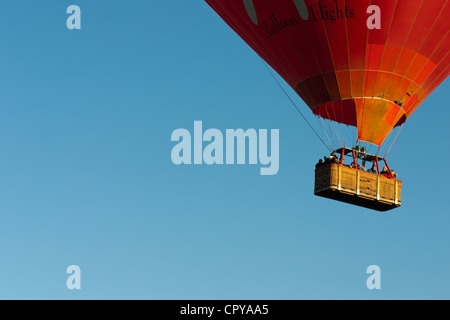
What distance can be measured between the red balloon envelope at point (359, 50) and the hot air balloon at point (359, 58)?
3cm

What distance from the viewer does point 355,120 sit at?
39.7 meters

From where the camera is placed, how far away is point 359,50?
39219mm

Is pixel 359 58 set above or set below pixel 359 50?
below

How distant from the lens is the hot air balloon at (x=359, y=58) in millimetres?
38688

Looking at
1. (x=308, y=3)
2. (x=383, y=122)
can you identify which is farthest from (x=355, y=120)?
(x=308, y=3)

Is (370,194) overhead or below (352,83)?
below

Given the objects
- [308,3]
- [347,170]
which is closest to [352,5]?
[308,3]

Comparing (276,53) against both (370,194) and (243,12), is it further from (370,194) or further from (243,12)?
(370,194)

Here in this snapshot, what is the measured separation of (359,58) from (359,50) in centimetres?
23

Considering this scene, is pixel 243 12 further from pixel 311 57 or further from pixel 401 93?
pixel 401 93

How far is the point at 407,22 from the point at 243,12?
4553 millimetres

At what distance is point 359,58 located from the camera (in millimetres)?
39312

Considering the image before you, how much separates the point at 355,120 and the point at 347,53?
1843 mm

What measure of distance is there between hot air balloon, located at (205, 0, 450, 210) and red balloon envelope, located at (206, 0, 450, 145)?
0.09 feet
